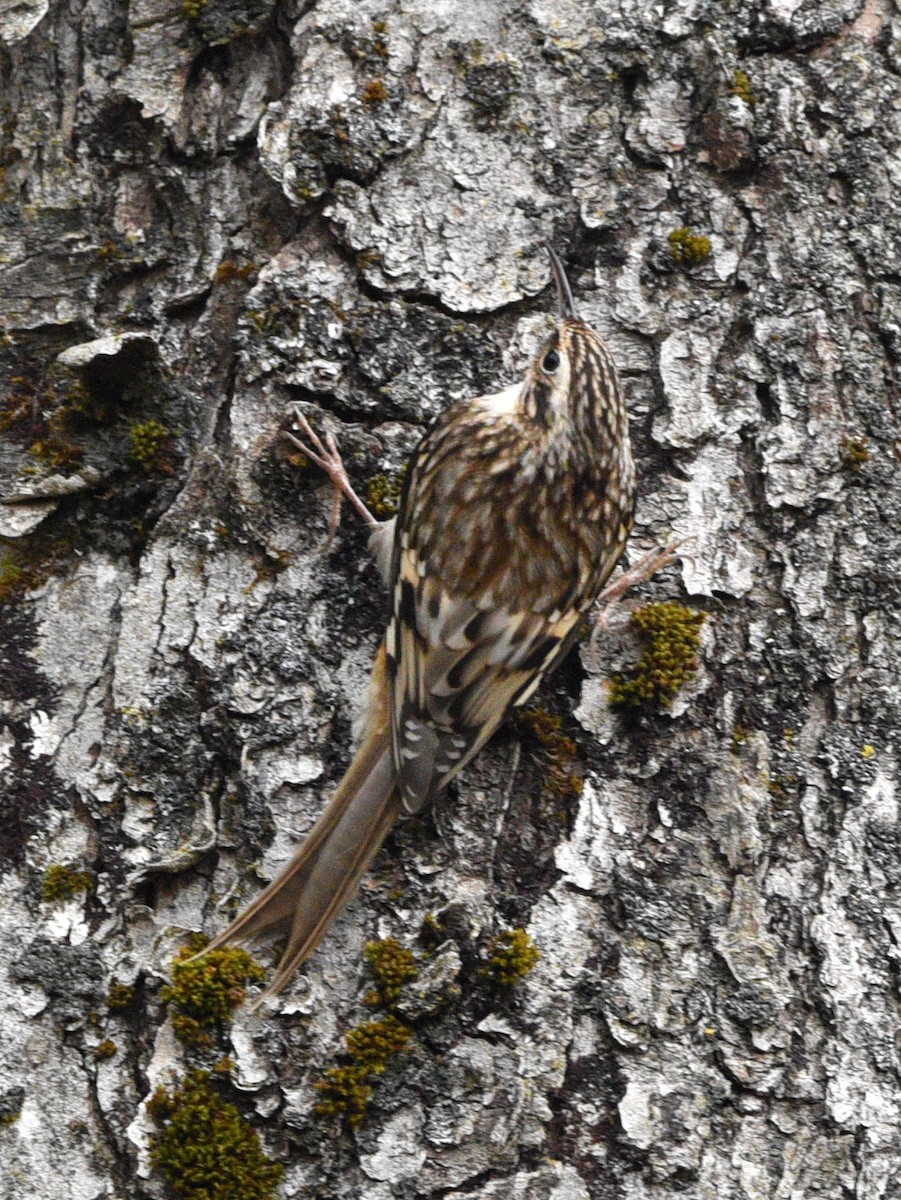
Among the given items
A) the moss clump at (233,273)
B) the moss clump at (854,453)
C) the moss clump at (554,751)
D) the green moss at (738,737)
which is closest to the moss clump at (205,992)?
the moss clump at (554,751)

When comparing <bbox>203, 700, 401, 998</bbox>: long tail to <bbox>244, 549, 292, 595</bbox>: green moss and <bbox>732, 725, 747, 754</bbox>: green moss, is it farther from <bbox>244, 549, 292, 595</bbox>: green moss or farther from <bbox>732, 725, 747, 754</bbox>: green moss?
<bbox>732, 725, 747, 754</bbox>: green moss

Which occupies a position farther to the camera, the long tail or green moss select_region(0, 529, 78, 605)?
green moss select_region(0, 529, 78, 605)

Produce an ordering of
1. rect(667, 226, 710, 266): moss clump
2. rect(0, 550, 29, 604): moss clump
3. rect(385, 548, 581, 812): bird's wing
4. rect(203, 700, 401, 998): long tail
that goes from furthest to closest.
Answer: rect(667, 226, 710, 266): moss clump → rect(0, 550, 29, 604): moss clump → rect(385, 548, 581, 812): bird's wing → rect(203, 700, 401, 998): long tail


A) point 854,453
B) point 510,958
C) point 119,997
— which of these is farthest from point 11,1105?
point 854,453

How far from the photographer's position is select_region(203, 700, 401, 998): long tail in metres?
1.92

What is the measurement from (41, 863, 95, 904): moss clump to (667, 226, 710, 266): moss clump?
4.83 ft

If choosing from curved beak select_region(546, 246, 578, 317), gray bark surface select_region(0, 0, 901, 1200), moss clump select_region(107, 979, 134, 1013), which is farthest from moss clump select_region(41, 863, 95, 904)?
curved beak select_region(546, 246, 578, 317)

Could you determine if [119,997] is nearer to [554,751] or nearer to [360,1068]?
[360,1068]

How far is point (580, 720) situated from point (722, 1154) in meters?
0.69

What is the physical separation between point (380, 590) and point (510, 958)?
0.65 m

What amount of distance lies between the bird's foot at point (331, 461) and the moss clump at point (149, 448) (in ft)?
0.73

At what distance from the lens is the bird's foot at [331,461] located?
84.7 inches

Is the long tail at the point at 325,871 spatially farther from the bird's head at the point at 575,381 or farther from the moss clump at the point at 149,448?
the bird's head at the point at 575,381

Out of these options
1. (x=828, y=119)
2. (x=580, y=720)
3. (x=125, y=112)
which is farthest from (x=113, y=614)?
(x=828, y=119)
